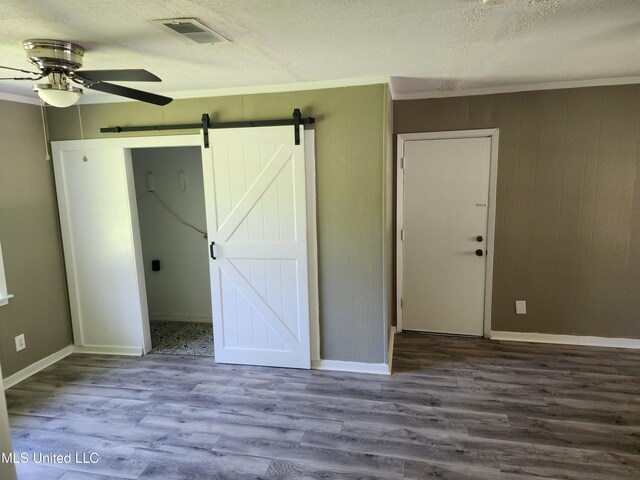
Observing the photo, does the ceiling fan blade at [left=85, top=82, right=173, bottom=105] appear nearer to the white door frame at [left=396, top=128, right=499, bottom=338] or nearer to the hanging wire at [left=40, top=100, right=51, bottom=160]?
the hanging wire at [left=40, top=100, right=51, bottom=160]

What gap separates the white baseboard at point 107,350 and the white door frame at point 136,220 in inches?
1.3

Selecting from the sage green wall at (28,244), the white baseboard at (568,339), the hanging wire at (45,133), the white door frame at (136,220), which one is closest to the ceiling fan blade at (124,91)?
the white door frame at (136,220)

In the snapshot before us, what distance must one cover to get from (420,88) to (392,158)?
0.68 meters

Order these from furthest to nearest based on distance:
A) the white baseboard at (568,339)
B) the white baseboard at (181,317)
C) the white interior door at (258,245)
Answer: the white baseboard at (181,317) < the white baseboard at (568,339) < the white interior door at (258,245)

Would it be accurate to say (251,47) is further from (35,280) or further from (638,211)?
(638,211)

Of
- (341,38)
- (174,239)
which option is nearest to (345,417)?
(341,38)

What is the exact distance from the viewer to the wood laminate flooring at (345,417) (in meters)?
2.21

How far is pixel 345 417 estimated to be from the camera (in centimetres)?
267

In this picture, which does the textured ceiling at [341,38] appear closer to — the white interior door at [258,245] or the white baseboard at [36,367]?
the white interior door at [258,245]

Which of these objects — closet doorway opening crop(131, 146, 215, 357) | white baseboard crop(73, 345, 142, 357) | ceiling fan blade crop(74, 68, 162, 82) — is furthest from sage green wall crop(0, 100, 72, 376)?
ceiling fan blade crop(74, 68, 162, 82)

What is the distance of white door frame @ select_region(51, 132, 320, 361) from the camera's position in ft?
10.4

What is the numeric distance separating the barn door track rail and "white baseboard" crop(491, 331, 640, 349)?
269 centimetres

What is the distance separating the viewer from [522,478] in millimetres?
2088

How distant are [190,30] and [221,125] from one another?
52.9 inches
